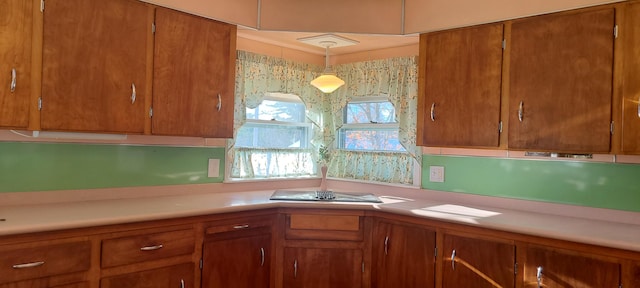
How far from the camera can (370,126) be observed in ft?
11.6

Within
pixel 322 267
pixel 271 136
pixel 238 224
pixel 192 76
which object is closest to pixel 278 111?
pixel 271 136

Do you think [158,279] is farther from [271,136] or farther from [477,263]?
[477,263]

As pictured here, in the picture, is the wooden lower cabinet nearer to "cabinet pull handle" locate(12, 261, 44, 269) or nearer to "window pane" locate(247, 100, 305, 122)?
"window pane" locate(247, 100, 305, 122)

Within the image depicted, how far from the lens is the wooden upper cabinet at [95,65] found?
6.98 ft

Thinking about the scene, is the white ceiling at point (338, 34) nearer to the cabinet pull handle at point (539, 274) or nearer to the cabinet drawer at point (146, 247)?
the cabinet drawer at point (146, 247)

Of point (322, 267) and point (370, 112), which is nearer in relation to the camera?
point (322, 267)

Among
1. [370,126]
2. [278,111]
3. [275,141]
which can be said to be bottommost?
[275,141]

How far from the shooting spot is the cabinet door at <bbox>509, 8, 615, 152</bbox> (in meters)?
2.17

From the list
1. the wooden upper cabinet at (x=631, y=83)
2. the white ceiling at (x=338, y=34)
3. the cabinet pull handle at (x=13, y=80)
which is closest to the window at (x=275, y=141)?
the white ceiling at (x=338, y=34)

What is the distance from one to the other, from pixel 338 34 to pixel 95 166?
1752 mm

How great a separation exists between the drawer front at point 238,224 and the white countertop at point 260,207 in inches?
3.4

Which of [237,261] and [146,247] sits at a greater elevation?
[146,247]

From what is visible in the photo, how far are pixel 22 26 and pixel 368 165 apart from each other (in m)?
2.44

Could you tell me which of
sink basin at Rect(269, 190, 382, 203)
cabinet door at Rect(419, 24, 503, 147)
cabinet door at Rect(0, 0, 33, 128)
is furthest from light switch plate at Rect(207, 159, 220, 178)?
cabinet door at Rect(419, 24, 503, 147)
